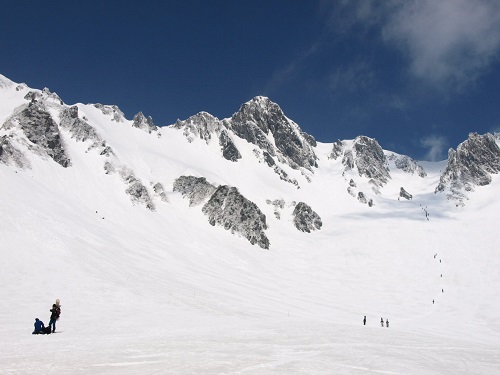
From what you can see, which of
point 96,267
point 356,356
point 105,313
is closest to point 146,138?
point 96,267

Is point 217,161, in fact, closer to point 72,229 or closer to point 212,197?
point 212,197

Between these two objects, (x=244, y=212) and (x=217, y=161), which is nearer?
(x=244, y=212)

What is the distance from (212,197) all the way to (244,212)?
12.1 metres

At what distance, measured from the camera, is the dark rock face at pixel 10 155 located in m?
87.1

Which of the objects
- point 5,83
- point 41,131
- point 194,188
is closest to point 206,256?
point 194,188

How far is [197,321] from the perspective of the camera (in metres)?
31.3

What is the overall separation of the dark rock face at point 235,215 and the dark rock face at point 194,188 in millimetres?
4669

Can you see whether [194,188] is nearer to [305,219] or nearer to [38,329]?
[305,219]

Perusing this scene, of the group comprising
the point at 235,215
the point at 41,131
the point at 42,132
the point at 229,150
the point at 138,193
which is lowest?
the point at 235,215

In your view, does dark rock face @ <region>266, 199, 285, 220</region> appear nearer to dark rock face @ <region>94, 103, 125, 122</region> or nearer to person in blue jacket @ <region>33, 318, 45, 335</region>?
dark rock face @ <region>94, 103, 125, 122</region>

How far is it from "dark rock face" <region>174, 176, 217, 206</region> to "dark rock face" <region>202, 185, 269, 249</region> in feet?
15.3

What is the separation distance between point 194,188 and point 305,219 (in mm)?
45267

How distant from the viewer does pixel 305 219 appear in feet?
502

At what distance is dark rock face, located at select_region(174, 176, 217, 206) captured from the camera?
438 ft
